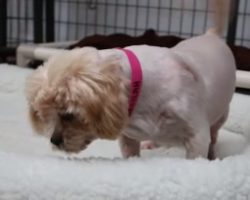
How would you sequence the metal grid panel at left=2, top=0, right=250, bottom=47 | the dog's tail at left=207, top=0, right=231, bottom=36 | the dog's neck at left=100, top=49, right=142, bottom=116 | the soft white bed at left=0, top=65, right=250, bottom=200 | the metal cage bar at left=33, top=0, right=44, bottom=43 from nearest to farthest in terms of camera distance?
the soft white bed at left=0, top=65, right=250, bottom=200
the dog's neck at left=100, top=49, right=142, bottom=116
the dog's tail at left=207, top=0, right=231, bottom=36
the metal cage bar at left=33, top=0, right=44, bottom=43
the metal grid panel at left=2, top=0, right=250, bottom=47

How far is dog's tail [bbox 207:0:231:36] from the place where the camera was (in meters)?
1.38

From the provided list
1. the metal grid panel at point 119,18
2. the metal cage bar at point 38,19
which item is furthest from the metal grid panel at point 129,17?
the metal cage bar at point 38,19

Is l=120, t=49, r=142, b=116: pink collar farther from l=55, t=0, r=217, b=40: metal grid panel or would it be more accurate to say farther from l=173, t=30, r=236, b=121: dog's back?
l=55, t=0, r=217, b=40: metal grid panel

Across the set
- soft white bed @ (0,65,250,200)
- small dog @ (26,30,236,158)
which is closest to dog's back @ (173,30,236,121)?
small dog @ (26,30,236,158)

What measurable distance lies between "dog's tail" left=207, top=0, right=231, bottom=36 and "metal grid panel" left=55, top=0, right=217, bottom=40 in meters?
1.24

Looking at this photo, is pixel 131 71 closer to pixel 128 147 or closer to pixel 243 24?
pixel 128 147

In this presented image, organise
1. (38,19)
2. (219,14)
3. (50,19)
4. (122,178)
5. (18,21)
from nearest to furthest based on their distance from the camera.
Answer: (122,178) → (219,14) → (38,19) → (50,19) → (18,21)

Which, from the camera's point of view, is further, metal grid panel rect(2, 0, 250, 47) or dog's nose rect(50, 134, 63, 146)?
metal grid panel rect(2, 0, 250, 47)

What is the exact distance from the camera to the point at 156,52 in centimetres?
110

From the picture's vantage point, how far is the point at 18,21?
9.64 feet

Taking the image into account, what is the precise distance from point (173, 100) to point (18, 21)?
79.7 inches

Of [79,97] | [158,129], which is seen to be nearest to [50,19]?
[158,129]

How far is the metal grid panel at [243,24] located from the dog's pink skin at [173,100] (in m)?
1.49

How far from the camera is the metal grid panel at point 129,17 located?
2740 mm
